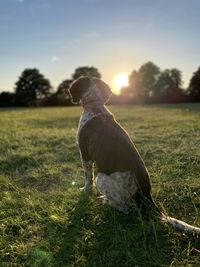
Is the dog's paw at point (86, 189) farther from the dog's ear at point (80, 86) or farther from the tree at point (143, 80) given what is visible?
the tree at point (143, 80)

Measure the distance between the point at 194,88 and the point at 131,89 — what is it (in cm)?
1775

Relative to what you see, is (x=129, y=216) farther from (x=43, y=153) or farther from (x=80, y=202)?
(x=43, y=153)

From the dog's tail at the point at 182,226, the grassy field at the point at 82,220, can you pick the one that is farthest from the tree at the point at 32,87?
the dog's tail at the point at 182,226

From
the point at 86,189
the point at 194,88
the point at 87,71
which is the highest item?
the point at 87,71

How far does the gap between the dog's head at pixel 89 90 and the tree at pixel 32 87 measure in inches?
2705

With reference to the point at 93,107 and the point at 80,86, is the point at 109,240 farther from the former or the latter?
the point at 80,86

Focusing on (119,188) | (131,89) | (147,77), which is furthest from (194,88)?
(119,188)

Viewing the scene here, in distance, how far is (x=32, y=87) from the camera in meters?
79.6

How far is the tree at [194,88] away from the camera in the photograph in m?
60.5

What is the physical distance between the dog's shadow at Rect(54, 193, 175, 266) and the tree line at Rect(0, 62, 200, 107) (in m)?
51.7

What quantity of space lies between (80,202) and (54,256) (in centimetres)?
149

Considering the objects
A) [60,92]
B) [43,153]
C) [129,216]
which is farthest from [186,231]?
[60,92]

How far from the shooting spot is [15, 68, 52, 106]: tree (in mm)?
76238

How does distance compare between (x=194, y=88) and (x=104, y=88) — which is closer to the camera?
(x=104, y=88)
